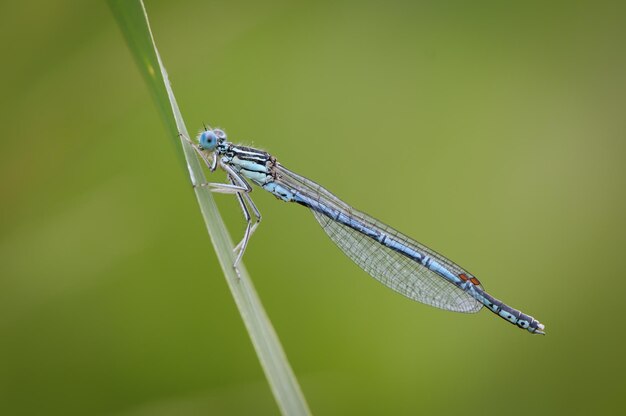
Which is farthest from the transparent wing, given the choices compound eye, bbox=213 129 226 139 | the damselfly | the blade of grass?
the blade of grass

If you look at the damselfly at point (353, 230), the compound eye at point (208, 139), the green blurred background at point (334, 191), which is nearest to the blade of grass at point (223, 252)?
the green blurred background at point (334, 191)

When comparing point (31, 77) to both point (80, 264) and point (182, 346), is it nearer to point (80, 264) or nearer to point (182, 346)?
point (80, 264)

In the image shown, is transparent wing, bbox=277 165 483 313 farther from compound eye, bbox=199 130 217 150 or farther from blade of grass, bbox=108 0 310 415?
blade of grass, bbox=108 0 310 415

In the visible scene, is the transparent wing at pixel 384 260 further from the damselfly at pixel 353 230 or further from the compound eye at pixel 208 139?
the compound eye at pixel 208 139

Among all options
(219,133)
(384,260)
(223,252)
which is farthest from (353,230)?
(223,252)

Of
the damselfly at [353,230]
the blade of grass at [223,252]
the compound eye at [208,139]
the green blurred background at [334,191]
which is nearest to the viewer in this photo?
the blade of grass at [223,252]

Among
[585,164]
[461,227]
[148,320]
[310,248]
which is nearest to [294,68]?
[310,248]

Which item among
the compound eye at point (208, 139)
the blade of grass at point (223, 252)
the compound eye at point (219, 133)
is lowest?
the blade of grass at point (223, 252)
